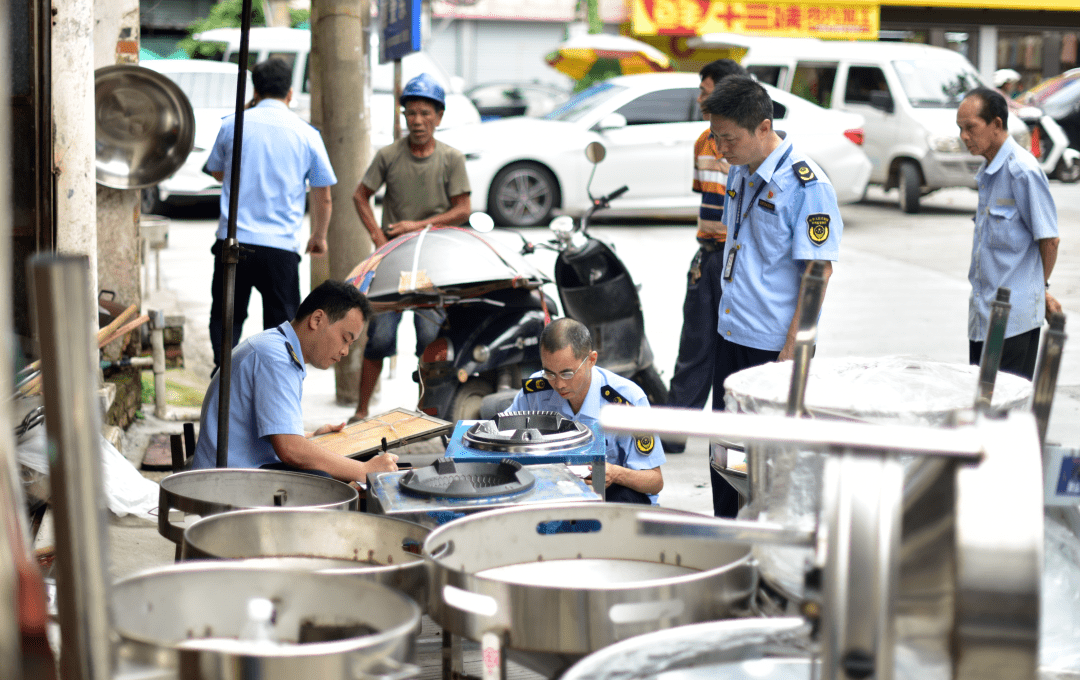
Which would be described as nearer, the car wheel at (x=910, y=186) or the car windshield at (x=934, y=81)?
the car windshield at (x=934, y=81)

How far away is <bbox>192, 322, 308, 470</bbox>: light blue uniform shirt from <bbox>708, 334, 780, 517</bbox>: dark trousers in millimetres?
1290

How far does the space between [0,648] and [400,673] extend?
465 millimetres

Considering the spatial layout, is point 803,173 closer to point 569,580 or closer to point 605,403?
point 605,403

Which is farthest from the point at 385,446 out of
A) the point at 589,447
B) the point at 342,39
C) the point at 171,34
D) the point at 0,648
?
the point at 171,34

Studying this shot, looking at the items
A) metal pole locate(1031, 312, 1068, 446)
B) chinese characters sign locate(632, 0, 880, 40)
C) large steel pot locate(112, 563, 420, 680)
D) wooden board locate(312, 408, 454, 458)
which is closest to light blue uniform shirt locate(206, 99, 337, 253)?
wooden board locate(312, 408, 454, 458)

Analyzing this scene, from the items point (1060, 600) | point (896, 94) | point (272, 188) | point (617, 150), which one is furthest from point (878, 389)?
point (896, 94)

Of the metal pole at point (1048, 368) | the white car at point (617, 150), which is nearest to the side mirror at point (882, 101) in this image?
the white car at point (617, 150)

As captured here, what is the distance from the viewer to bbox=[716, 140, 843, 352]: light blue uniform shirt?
3693 millimetres

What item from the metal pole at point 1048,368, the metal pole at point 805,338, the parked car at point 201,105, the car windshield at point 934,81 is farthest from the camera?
the car windshield at point 934,81

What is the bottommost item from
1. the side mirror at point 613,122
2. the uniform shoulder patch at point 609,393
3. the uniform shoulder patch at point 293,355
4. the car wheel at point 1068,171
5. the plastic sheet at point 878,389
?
the uniform shoulder patch at point 609,393

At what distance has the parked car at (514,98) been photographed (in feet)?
67.7

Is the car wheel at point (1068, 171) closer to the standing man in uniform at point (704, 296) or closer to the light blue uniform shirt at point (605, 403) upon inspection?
the standing man in uniform at point (704, 296)

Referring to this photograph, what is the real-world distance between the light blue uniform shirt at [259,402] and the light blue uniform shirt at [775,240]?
1456 millimetres

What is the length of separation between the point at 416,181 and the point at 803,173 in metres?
2.59
